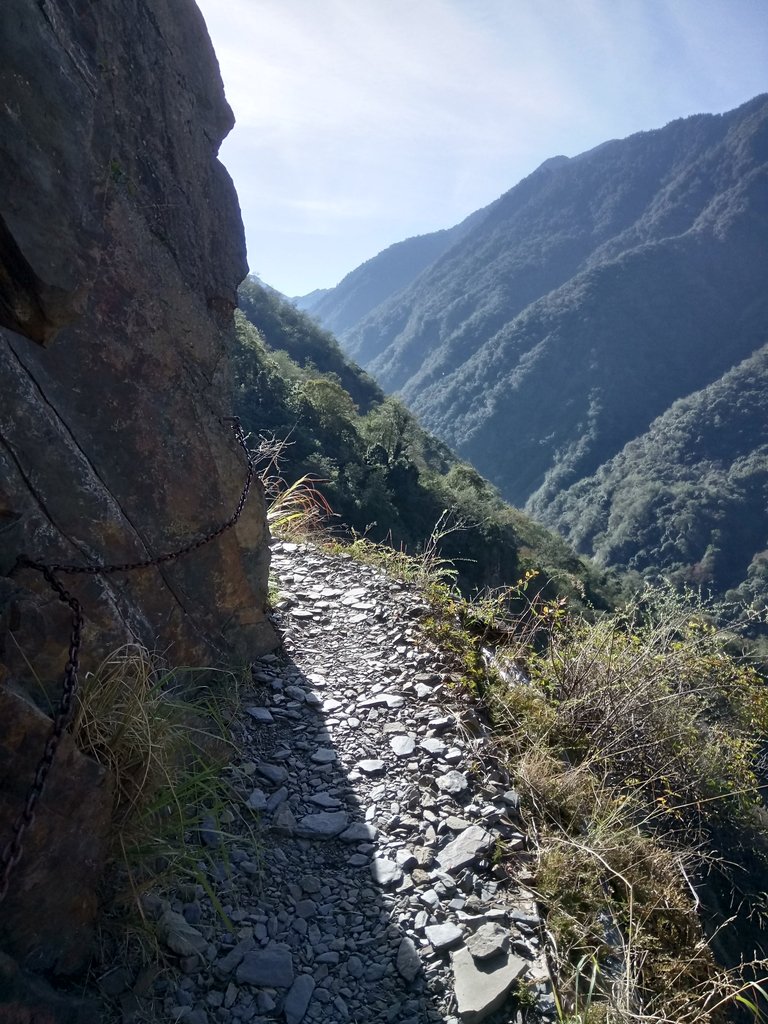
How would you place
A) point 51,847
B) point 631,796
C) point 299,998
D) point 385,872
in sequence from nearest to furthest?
point 51,847 → point 299,998 → point 385,872 → point 631,796

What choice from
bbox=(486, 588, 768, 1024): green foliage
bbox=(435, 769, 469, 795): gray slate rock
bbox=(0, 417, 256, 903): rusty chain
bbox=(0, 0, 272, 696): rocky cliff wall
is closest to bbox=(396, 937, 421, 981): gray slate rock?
bbox=(486, 588, 768, 1024): green foliage

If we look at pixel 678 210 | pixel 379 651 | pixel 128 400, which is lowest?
pixel 379 651

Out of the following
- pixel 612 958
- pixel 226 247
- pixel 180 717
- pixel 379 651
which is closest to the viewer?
pixel 612 958

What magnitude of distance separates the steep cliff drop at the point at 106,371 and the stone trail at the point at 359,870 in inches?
17.0

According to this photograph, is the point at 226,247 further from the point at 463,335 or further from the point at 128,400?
the point at 463,335

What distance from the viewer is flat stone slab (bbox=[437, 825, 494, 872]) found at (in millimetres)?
2766

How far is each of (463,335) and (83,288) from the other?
161710mm

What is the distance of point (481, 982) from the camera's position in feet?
7.39

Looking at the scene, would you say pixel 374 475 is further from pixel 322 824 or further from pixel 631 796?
pixel 322 824

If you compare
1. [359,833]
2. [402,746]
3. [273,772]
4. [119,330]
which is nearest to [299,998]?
[359,833]

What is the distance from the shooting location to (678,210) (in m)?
163

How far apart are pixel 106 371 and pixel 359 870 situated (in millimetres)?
2308

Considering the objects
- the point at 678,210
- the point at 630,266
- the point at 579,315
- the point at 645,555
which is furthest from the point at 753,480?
the point at 678,210

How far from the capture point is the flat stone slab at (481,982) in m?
2.17
